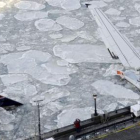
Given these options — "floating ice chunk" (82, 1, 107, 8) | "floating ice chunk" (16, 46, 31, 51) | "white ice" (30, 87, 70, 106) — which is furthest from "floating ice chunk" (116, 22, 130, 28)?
"white ice" (30, 87, 70, 106)

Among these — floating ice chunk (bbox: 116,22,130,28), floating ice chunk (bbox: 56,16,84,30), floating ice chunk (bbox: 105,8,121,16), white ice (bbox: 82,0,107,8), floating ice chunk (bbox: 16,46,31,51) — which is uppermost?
floating ice chunk (bbox: 116,22,130,28)

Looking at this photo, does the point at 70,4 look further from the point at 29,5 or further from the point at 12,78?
the point at 12,78

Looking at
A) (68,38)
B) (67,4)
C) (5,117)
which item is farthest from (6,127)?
(67,4)

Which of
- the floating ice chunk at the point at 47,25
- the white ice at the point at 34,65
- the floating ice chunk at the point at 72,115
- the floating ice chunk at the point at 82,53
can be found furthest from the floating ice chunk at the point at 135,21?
the floating ice chunk at the point at 72,115

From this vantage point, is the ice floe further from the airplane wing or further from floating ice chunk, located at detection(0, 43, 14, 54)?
floating ice chunk, located at detection(0, 43, 14, 54)

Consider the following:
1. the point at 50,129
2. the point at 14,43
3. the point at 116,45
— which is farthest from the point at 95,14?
the point at 50,129

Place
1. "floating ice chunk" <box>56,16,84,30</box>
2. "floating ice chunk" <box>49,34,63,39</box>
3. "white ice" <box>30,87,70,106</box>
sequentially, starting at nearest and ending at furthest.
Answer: "white ice" <box>30,87,70,106</box>
"floating ice chunk" <box>49,34,63,39</box>
"floating ice chunk" <box>56,16,84,30</box>

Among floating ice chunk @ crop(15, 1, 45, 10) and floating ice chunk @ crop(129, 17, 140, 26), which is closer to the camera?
floating ice chunk @ crop(129, 17, 140, 26)
